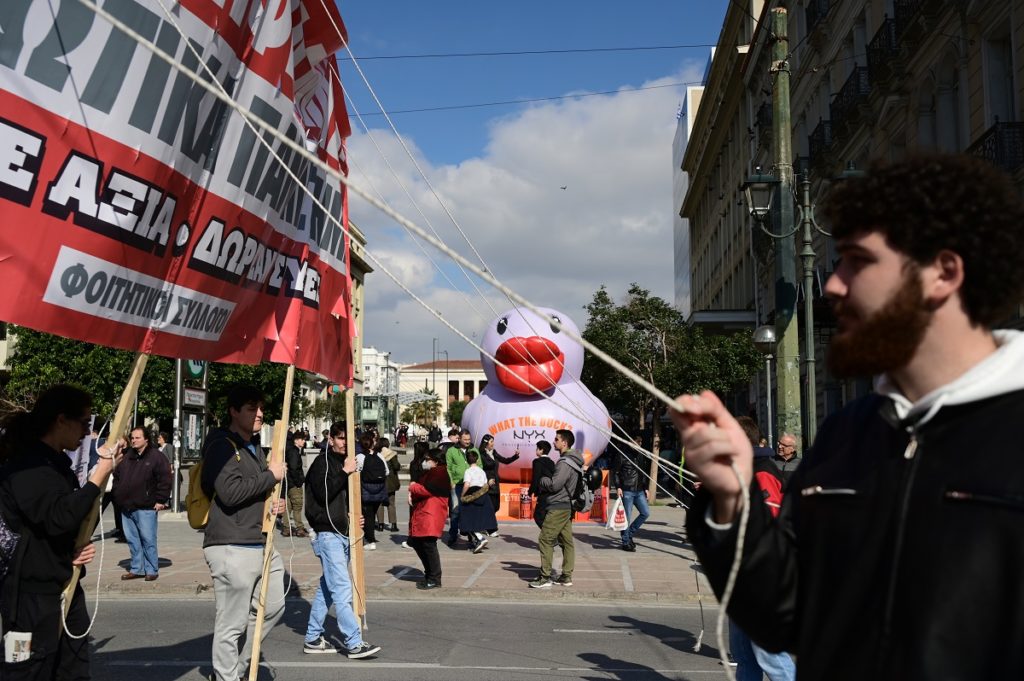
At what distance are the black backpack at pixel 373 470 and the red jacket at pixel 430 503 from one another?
3.48 meters

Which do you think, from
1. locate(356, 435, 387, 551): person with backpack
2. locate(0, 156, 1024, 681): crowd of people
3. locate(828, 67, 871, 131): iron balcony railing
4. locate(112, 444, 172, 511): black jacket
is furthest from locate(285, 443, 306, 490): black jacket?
locate(828, 67, 871, 131): iron balcony railing

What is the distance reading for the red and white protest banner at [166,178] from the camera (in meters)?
3.58

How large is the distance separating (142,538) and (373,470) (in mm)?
3743

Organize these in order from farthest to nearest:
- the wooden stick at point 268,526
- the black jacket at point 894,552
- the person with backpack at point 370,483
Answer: the person with backpack at point 370,483 < the wooden stick at point 268,526 < the black jacket at point 894,552

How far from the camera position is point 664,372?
96.6 feet

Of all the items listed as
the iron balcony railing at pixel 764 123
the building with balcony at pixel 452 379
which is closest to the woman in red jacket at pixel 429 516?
the iron balcony railing at pixel 764 123

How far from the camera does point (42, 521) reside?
3971mm

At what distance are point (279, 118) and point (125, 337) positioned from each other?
1.60m

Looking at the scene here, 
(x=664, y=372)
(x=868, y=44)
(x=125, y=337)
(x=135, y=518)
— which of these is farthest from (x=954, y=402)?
(x=664, y=372)

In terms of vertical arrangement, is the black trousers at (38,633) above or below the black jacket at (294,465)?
below

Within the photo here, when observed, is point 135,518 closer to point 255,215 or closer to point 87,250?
point 255,215

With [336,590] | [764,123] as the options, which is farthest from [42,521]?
[764,123]

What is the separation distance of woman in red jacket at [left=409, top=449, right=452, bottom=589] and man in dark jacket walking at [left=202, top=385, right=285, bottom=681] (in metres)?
5.12

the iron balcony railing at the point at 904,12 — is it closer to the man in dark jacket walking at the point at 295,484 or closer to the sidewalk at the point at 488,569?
the sidewalk at the point at 488,569
